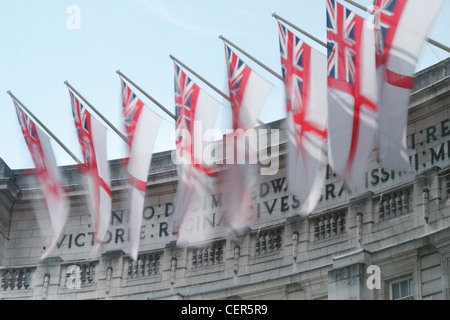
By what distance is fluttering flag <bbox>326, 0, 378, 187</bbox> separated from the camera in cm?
3278

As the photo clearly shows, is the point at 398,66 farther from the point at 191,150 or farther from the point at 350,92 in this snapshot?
the point at 191,150

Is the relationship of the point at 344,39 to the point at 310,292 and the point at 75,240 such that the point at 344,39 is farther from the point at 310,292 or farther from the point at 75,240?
the point at 75,240

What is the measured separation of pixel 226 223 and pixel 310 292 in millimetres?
4142

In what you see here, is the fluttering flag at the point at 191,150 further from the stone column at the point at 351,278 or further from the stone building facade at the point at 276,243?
the stone column at the point at 351,278

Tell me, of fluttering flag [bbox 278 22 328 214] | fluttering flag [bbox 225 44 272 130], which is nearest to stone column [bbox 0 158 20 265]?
fluttering flag [bbox 225 44 272 130]

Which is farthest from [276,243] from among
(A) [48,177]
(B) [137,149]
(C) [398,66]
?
(A) [48,177]

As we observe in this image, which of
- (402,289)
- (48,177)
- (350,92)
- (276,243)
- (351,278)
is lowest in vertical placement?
(402,289)

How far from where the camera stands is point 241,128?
3638cm

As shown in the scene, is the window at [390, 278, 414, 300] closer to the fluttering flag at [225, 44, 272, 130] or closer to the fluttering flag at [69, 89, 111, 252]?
the fluttering flag at [225, 44, 272, 130]

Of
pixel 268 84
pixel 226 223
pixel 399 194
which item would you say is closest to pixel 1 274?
pixel 226 223

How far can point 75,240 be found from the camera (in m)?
41.1

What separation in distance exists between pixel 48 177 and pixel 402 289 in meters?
12.8

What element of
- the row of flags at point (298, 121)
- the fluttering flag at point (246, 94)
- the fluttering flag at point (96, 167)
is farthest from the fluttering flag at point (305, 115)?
the fluttering flag at point (96, 167)

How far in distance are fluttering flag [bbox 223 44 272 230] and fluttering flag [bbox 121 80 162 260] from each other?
2.69 m
